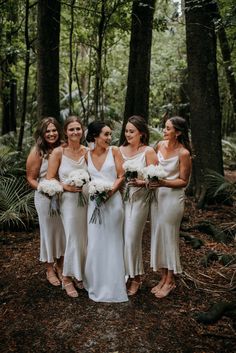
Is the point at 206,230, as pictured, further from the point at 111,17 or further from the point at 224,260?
the point at 111,17

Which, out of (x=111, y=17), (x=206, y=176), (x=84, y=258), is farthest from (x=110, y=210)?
(x=111, y=17)

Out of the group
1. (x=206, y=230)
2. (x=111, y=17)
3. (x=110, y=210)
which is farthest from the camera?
(x=111, y=17)

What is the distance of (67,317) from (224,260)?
2.74 meters

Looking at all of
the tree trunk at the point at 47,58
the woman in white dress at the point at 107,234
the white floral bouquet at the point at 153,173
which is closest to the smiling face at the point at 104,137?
the woman in white dress at the point at 107,234

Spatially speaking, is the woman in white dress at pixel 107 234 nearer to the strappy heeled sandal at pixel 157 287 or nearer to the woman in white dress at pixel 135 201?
the woman in white dress at pixel 135 201

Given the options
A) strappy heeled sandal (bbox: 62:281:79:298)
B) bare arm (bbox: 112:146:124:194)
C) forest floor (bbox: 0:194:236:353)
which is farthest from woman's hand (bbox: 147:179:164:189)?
strappy heeled sandal (bbox: 62:281:79:298)

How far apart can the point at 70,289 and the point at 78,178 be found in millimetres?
1460

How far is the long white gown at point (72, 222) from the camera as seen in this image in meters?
4.79

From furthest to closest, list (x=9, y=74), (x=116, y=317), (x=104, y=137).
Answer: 1. (x=9, y=74)
2. (x=104, y=137)
3. (x=116, y=317)

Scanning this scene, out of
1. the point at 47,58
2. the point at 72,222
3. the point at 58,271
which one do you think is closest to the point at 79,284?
the point at 58,271

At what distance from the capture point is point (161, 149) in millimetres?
4914

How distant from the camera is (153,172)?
4.45m

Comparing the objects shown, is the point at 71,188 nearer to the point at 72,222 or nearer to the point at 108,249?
the point at 72,222

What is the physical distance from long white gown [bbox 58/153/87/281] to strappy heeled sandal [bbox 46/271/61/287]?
1.35ft
